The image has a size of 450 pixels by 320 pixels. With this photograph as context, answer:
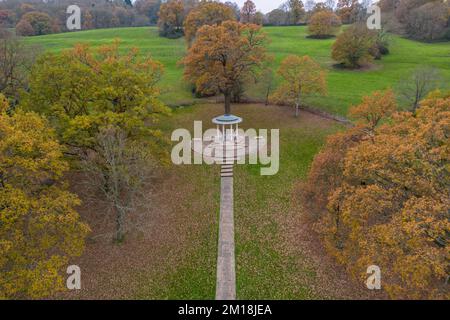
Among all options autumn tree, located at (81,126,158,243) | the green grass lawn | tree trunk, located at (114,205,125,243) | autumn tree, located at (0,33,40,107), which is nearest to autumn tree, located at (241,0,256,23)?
the green grass lawn

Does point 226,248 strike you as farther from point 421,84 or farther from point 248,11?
point 248,11

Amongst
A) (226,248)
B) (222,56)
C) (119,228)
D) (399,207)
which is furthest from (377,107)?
(119,228)

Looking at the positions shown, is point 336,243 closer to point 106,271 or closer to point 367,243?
point 367,243

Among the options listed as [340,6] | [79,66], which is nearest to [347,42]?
[79,66]

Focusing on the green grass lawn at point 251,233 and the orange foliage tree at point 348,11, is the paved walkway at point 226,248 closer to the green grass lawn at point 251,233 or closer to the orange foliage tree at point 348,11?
the green grass lawn at point 251,233

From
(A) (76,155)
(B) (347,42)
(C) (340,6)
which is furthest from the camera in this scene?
(C) (340,6)

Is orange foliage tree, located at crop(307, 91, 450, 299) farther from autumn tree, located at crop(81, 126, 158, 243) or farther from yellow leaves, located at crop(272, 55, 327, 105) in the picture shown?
yellow leaves, located at crop(272, 55, 327, 105)
